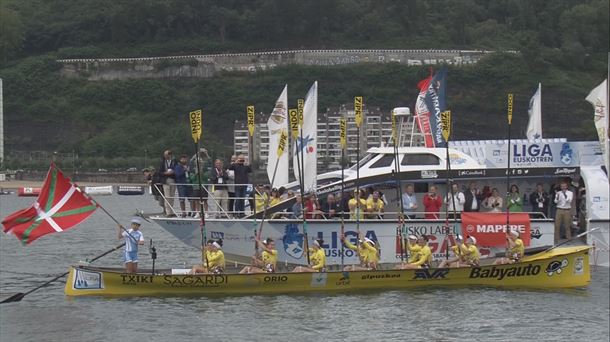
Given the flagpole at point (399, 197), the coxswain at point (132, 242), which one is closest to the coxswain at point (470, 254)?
the flagpole at point (399, 197)

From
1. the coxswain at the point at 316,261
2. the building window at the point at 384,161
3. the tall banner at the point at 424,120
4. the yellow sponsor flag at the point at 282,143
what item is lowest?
the coxswain at the point at 316,261

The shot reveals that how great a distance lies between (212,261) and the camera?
3794 centimetres

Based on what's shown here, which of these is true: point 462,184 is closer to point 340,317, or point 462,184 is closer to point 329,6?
point 340,317

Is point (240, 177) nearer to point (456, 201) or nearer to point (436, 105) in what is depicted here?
point (456, 201)

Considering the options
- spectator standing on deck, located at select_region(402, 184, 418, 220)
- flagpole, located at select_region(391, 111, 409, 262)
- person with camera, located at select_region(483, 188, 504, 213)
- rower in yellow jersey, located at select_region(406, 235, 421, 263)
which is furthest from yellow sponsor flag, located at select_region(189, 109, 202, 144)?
person with camera, located at select_region(483, 188, 504, 213)

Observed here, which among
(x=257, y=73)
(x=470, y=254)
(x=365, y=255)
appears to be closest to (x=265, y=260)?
(x=365, y=255)

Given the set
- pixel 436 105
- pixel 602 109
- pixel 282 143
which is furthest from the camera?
pixel 436 105

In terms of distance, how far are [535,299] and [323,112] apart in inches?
4579

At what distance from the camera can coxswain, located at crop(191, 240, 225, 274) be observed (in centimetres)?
3788

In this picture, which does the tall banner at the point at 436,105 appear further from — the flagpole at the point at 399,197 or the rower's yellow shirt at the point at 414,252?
the rower's yellow shirt at the point at 414,252

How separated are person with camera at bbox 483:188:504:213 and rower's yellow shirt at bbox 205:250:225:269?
27.6ft

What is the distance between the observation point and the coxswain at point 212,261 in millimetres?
37875

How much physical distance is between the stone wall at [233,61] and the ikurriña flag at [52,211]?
13597cm

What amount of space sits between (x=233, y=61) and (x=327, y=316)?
5541 inches
